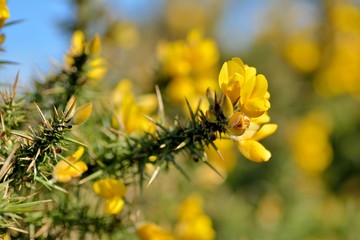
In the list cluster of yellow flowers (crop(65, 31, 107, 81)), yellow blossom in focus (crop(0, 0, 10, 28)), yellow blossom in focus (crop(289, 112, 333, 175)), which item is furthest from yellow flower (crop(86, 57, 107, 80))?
yellow blossom in focus (crop(289, 112, 333, 175))

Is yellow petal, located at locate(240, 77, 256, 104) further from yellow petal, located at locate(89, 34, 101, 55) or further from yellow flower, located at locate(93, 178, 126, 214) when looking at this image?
yellow petal, located at locate(89, 34, 101, 55)

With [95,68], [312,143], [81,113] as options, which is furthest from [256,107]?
[312,143]

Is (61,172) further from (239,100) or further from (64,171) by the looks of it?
(239,100)

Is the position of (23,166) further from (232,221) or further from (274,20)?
(274,20)

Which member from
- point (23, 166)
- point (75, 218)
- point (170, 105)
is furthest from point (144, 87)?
point (23, 166)

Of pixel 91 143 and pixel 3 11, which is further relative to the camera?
pixel 91 143
